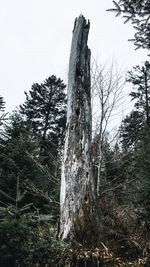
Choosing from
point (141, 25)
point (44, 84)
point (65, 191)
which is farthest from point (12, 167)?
point (44, 84)

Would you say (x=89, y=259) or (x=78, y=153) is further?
(x=78, y=153)

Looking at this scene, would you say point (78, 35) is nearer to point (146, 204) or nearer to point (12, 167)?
point (146, 204)

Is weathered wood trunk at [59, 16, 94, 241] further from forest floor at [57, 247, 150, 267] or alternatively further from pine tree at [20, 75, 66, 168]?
pine tree at [20, 75, 66, 168]

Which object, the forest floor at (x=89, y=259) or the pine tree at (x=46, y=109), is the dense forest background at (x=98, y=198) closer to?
the forest floor at (x=89, y=259)

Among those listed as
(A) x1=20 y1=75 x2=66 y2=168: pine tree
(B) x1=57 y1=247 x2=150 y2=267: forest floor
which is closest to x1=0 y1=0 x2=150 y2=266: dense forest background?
(B) x1=57 y1=247 x2=150 y2=267: forest floor

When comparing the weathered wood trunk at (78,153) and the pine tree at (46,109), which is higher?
the pine tree at (46,109)

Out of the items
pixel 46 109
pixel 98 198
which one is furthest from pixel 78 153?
pixel 46 109

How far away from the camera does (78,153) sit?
291cm

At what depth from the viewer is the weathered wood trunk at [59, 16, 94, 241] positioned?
248 cm

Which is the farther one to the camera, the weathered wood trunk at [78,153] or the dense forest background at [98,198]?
the weathered wood trunk at [78,153]

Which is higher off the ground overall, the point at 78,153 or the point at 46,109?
the point at 46,109

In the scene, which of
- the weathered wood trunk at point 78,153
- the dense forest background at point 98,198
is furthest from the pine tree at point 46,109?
the weathered wood trunk at point 78,153

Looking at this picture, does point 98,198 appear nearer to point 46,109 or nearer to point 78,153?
point 78,153

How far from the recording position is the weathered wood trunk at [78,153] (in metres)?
2.48
